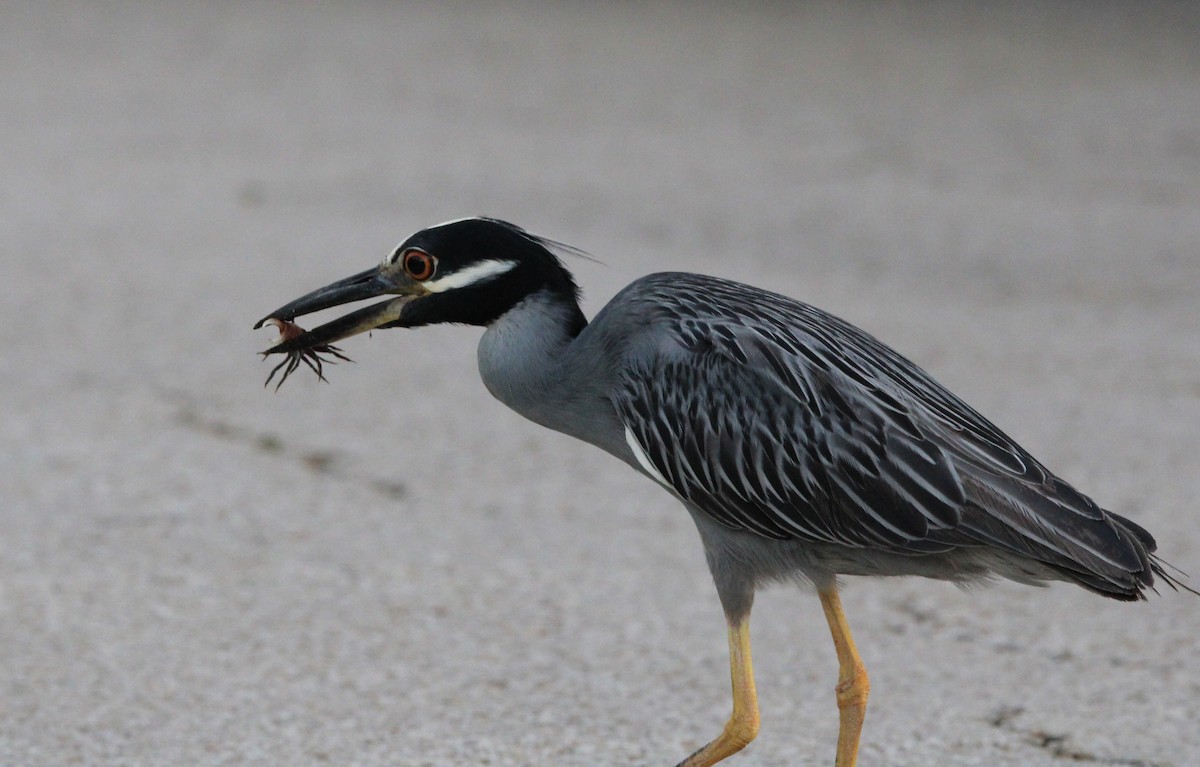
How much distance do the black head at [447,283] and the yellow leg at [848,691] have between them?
1.14 metres

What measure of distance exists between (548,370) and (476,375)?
461 centimetres

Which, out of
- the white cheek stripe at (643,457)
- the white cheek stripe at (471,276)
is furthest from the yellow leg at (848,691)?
the white cheek stripe at (471,276)

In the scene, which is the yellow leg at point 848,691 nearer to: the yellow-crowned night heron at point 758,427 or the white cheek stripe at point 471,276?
the yellow-crowned night heron at point 758,427

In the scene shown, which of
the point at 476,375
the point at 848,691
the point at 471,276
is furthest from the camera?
the point at 476,375

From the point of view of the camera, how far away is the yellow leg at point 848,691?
4363 mm

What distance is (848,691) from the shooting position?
4402mm

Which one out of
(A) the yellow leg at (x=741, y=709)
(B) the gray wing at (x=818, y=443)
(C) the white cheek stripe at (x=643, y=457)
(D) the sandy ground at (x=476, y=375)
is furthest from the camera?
(D) the sandy ground at (x=476, y=375)

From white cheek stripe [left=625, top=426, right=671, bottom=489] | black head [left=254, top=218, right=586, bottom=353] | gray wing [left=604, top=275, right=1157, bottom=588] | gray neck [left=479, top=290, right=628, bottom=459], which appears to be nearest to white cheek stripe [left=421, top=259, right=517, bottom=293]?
black head [left=254, top=218, right=586, bottom=353]

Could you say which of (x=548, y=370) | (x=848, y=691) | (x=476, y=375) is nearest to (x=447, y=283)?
(x=548, y=370)

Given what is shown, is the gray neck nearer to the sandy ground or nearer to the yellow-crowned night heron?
the yellow-crowned night heron

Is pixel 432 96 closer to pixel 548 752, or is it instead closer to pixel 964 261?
pixel 964 261

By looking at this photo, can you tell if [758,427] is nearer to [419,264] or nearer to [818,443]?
[818,443]

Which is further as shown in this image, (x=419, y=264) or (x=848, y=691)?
(x=848, y=691)

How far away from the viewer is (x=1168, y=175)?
12.7 meters
